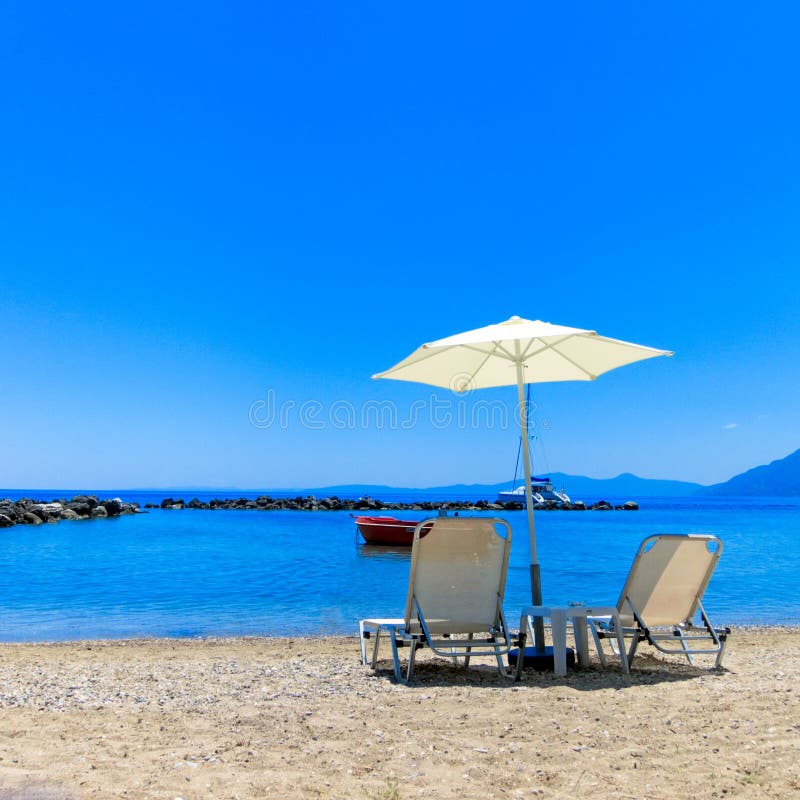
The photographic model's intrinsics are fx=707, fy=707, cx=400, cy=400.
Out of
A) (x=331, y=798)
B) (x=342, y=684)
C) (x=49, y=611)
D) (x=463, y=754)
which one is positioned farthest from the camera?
(x=49, y=611)

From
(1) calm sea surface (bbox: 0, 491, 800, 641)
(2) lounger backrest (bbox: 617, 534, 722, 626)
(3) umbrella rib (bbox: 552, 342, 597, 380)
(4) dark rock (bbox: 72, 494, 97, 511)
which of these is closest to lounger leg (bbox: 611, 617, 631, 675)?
(2) lounger backrest (bbox: 617, 534, 722, 626)

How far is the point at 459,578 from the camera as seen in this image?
5438 mm

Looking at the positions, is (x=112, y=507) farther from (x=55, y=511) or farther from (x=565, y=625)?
(x=565, y=625)

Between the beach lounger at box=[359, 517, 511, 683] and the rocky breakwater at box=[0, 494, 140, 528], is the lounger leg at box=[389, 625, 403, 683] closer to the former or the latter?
the beach lounger at box=[359, 517, 511, 683]

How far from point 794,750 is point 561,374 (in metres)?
3.91

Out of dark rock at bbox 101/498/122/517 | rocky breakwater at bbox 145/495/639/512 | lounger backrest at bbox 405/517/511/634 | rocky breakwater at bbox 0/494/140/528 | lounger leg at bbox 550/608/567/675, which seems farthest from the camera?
rocky breakwater at bbox 145/495/639/512

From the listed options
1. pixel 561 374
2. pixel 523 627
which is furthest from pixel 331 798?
pixel 561 374

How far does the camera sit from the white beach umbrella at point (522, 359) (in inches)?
221

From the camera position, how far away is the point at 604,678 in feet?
16.9

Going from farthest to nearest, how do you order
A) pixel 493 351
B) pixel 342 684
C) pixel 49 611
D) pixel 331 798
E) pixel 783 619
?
1. pixel 49 611
2. pixel 783 619
3. pixel 493 351
4. pixel 342 684
5. pixel 331 798

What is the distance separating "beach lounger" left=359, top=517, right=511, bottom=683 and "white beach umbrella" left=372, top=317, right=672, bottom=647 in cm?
38

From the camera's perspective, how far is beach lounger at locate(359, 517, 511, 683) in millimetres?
5344

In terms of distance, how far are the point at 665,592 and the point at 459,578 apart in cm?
162

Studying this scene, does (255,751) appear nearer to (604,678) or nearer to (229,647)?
(604,678)
